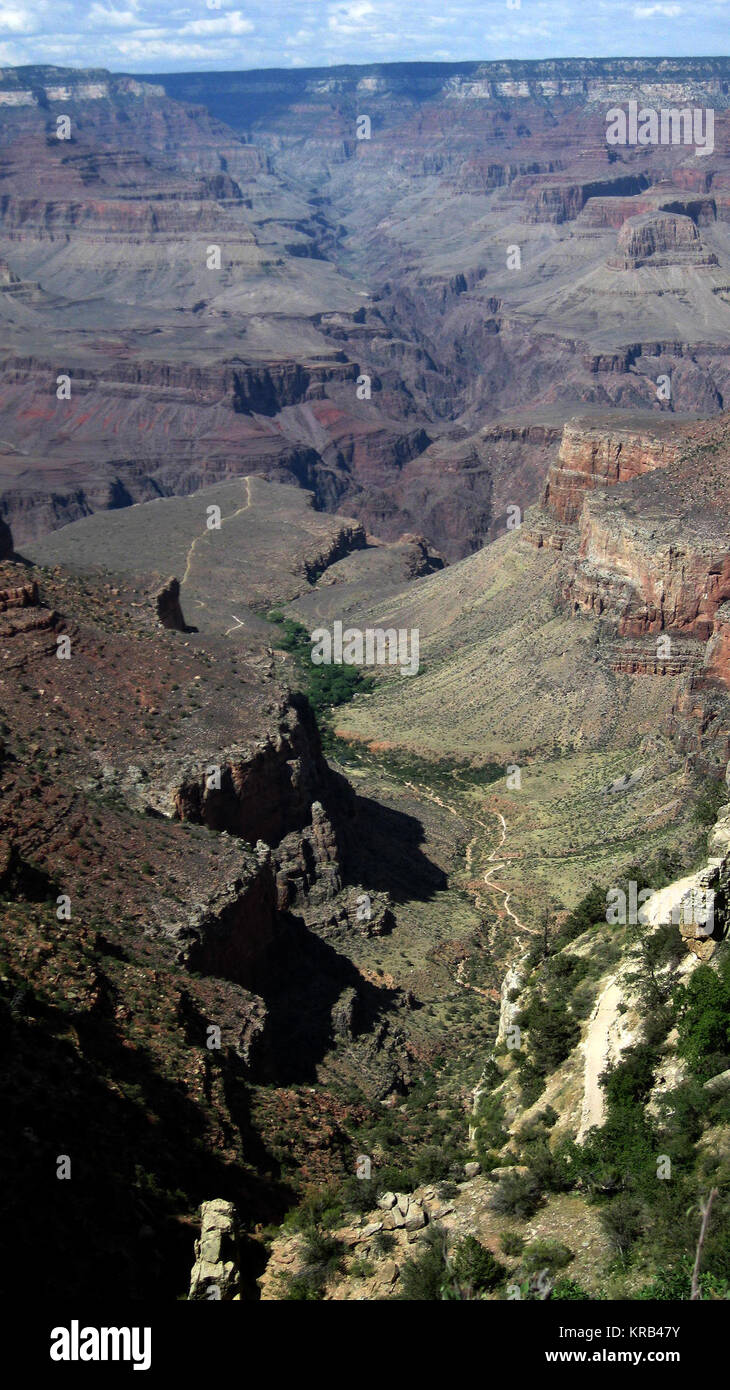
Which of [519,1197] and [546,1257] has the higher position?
[519,1197]

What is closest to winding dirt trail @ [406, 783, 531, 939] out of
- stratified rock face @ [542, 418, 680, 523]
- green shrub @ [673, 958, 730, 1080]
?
stratified rock face @ [542, 418, 680, 523]

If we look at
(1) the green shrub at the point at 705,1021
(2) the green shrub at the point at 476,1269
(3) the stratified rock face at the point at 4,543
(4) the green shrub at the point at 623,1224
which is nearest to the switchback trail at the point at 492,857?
(3) the stratified rock face at the point at 4,543

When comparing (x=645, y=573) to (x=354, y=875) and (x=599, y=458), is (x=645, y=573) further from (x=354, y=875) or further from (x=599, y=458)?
(x=354, y=875)

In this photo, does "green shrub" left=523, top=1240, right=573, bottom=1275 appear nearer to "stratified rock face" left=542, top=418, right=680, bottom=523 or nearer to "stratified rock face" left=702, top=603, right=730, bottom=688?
"stratified rock face" left=702, top=603, right=730, bottom=688

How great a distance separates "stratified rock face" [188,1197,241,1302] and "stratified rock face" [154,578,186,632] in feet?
116

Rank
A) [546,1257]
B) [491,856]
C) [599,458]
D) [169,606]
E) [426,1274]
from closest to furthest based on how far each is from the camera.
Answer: [546,1257] → [426,1274] → [491,856] → [169,606] → [599,458]

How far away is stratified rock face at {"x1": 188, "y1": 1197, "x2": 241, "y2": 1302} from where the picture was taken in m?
23.6

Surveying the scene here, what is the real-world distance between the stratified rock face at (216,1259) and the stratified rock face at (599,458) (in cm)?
5964

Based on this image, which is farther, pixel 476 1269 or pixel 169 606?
pixel 169 606

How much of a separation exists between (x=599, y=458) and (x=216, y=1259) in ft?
208

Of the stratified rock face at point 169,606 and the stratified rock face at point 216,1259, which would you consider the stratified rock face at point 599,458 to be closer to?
the stratified rock face at point 169,606

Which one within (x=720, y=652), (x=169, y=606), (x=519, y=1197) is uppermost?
(x=169, y=606)

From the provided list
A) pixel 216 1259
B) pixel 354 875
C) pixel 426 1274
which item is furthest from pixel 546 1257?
pixel 354 875

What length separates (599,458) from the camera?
8206cm
